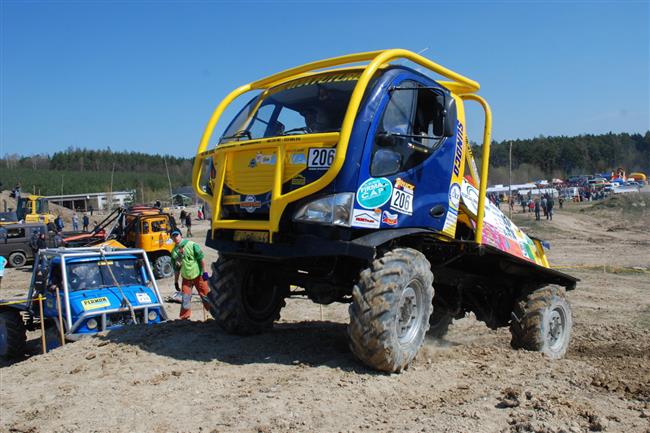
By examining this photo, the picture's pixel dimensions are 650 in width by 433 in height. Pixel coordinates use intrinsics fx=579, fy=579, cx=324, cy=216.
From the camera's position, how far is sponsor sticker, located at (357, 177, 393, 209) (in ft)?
17.5

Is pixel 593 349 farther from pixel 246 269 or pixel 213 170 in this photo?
pixel 213 170

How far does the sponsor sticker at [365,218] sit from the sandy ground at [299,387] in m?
1.39

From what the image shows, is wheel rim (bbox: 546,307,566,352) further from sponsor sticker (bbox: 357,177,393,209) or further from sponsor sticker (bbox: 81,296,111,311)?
sponsor sticker (bbox: 81,296,111,311)

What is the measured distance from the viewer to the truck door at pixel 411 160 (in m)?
5.42

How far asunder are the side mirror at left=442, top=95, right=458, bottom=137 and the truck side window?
6 centimetres

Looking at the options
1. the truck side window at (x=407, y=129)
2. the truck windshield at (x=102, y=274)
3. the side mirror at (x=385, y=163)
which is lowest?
the truck windshield at (x=102, y=274)

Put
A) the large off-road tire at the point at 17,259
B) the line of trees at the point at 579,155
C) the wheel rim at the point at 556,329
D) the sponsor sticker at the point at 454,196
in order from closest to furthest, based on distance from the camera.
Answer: the sponsor sticker at the point at 454,196 → the wheel rim at the point at 556,329 → the large off-road tire at the point at 17,259 → the line of trees at the point at 579,155

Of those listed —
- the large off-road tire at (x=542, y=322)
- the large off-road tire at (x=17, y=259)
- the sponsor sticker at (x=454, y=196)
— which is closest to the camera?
the sponsor sticker at (x=454, y=196)

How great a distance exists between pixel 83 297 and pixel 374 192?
6.01 meters

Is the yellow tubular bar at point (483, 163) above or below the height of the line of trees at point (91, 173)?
below

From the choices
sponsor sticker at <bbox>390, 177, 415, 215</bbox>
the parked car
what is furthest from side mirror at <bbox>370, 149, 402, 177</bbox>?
the parked car

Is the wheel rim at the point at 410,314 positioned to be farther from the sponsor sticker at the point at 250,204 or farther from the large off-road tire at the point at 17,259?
the large off-road tire at the point at 17,259

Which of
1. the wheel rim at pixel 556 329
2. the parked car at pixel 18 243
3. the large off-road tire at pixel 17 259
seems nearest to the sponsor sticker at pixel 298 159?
the wheel rim at pixel 556 329

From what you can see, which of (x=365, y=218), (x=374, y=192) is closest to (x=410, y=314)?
(x=365, y=218)
